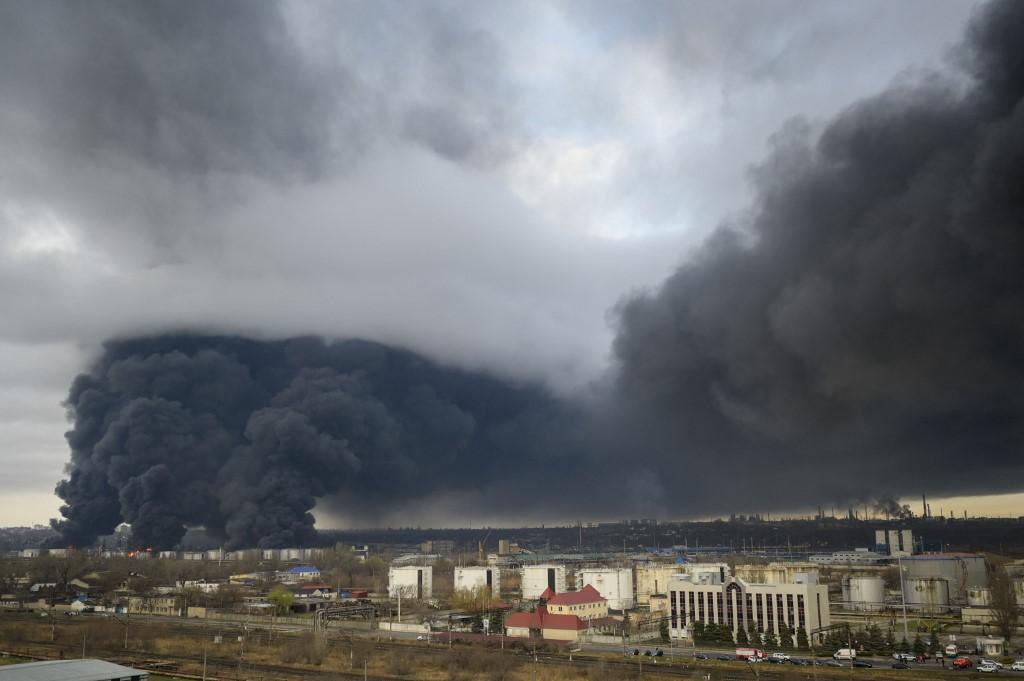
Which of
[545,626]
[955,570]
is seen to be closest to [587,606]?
[545,626]

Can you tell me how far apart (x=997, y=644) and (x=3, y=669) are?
41862 millimetres

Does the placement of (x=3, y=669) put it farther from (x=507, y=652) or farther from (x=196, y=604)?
(x=196, y=604)

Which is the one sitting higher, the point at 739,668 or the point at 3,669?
the point at 3,669

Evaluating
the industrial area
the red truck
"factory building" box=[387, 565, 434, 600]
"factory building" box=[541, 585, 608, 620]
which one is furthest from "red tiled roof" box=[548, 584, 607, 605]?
"factory building" box=[387, 565, 434, 600]

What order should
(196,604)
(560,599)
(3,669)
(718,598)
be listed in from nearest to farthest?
(3,669)
(718,598)
(560,599)
(196,604)

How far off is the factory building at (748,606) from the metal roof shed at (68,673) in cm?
3178

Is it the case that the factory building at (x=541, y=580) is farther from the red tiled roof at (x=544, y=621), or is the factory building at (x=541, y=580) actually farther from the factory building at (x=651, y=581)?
the red tiled roof at (x=544, y=621)

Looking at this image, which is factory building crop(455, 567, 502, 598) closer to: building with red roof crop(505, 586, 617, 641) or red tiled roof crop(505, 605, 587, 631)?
building with red roof crop(505, 586, 617, 641)

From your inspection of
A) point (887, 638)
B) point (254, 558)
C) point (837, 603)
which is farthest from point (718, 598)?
point (254, 558)

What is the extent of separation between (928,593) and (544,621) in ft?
120

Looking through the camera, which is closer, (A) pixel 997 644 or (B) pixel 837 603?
(A) pixel 997 644

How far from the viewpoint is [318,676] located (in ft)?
112

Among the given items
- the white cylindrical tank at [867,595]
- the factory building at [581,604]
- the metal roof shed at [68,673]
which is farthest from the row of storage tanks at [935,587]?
the metal roof shed at [68,673]

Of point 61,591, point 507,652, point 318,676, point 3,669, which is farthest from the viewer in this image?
point 61,591
